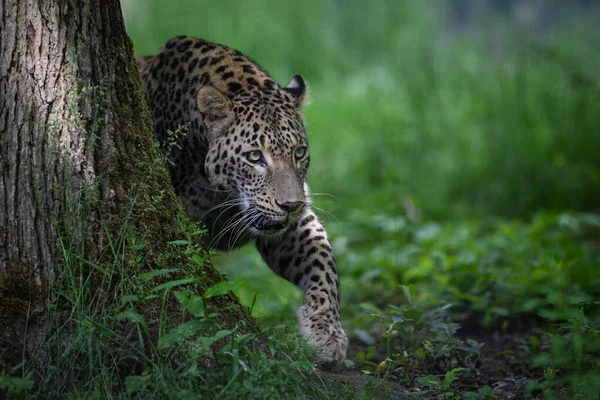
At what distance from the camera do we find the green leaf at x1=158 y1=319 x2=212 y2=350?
3250mm

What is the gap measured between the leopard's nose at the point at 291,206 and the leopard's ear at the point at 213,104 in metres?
0.68

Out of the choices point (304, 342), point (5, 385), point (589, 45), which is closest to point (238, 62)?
point (304, 342)

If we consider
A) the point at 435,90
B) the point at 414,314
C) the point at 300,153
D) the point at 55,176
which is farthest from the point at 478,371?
the point at 435,90

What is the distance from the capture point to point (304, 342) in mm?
3781

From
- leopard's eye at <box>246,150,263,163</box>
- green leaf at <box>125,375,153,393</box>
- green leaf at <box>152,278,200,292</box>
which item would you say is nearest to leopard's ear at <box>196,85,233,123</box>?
leopard's eye at <box>246,150,263,163</box>

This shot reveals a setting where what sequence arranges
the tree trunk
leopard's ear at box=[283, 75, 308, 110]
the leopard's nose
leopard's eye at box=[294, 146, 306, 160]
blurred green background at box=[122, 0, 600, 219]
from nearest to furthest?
the tree trunk → the leopard's nose → leopard's eye at box=[294, 146, 306, 160] → leopard's ear at box=[283, 75, 308, 110] → blurred green background at box=[122, 0, 600, 219]

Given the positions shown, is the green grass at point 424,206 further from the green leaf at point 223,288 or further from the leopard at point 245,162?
the leopard at point 245,162

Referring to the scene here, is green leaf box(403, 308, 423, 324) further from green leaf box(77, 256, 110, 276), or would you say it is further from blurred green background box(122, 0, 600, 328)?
green leaf box(77, 256, 110, 276)

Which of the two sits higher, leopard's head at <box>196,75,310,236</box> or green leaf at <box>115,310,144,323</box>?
leopard's head at <box>196,75,310,236</box>

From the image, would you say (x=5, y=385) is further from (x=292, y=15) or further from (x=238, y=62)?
(x=292, y=15)

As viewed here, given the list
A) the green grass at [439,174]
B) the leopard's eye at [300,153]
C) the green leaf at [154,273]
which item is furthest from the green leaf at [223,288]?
the leopard's eye at [300,153]

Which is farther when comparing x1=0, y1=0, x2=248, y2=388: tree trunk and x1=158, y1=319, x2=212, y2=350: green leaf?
x1=0, y1=0, x2=248, y2=388: tree trunk

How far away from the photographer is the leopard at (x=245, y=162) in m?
4.80

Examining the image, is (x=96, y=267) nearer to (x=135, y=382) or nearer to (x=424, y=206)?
(x=135, y=382)
